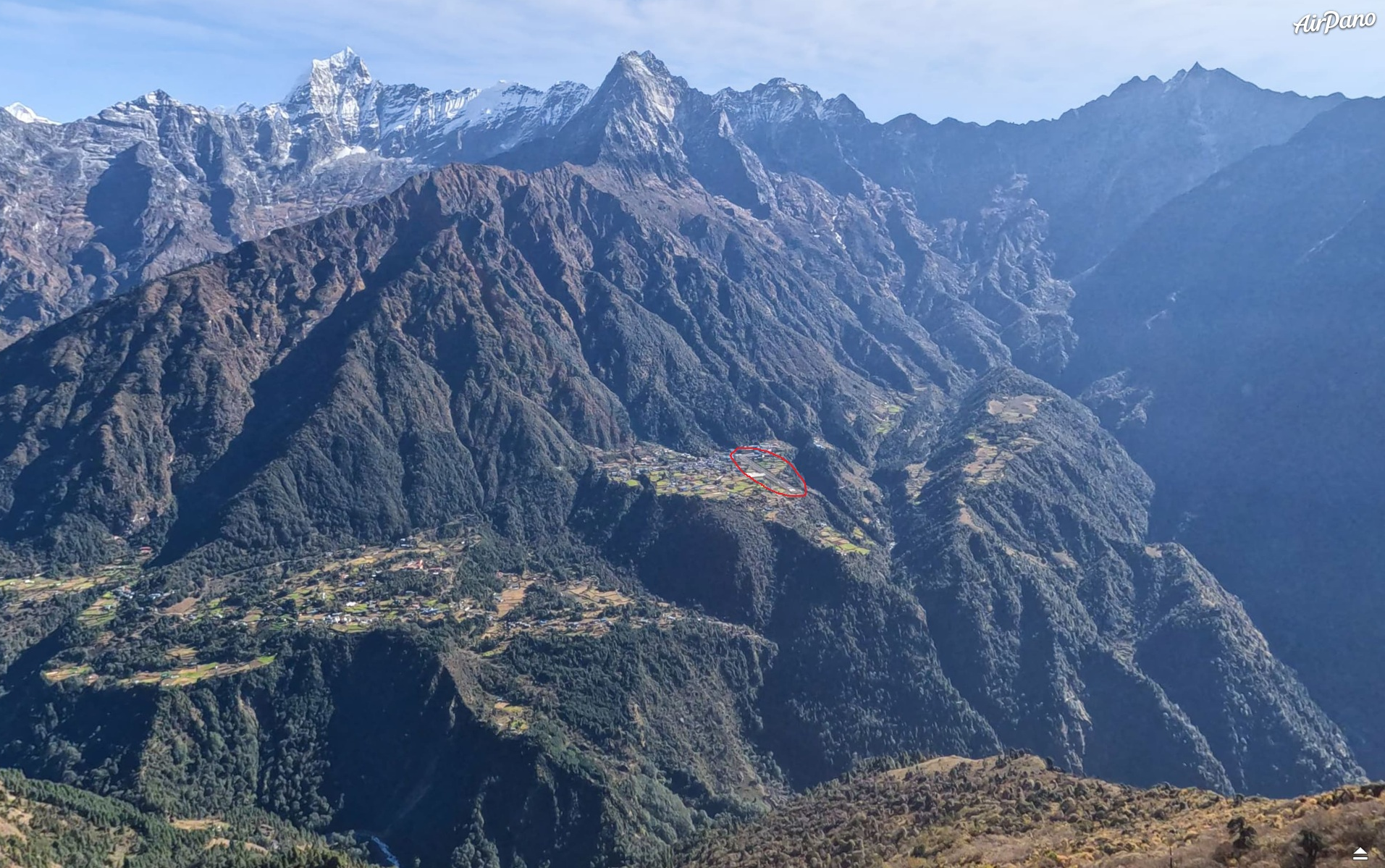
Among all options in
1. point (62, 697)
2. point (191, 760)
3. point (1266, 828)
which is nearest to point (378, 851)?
point (191, 760)

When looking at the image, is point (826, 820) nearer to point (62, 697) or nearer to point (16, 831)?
point (16, 831)

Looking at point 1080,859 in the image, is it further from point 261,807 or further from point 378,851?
point 261,807

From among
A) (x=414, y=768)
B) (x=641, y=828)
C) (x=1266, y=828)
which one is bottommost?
(x=641, y=828)

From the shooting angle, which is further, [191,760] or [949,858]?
[191,760]

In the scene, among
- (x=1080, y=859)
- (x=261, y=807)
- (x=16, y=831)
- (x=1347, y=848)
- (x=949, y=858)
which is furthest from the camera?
(x=261, y=807)

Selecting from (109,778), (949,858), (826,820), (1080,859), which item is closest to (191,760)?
(109,778)

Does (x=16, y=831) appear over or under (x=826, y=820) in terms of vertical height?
over

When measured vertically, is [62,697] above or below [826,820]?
above

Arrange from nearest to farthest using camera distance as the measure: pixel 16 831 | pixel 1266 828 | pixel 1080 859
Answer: pixel 1266 828, pixel 1080 859, pixel 16 831

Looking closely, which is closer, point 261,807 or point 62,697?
point 261,807
